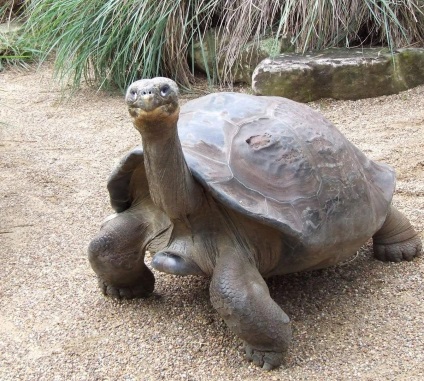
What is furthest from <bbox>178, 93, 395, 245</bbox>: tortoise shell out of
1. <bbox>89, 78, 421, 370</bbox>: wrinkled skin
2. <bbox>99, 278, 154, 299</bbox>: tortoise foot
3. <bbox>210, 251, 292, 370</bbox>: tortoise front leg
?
<bbox>99, 278, 154, 299</bbox>: tortoise foot

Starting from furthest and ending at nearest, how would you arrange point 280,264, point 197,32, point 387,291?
point 197,32 < point 387,291 < point 280,264

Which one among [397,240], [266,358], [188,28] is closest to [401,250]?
[397,240]

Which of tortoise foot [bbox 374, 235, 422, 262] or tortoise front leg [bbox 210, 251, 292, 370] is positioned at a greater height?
tortoise front leg [bbox 210, 251, 292, 370]

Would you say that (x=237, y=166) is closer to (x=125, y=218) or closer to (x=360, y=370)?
(x=125, y=218)

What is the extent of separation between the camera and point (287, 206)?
2443mm

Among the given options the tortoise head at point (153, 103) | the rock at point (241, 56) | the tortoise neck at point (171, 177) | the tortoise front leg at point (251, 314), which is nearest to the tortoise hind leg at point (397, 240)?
the tortoise front leg at point (251, 314)

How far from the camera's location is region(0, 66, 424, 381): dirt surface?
2.40m

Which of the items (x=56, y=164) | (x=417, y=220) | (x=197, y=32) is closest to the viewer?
(x=417, y=220)

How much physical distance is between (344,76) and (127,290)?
287 cm

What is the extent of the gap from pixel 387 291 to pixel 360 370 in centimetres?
55

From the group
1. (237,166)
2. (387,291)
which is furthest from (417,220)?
(237,166)

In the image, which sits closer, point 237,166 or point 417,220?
point 237,166

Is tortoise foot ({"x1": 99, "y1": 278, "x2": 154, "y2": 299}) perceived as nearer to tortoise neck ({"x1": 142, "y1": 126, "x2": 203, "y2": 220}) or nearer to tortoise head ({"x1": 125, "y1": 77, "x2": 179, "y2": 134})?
tortoise neck ({"x1": 142, "y1": 126, "x2": 203, "y2": 220})

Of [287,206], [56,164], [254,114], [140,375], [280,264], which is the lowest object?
[56,164]
